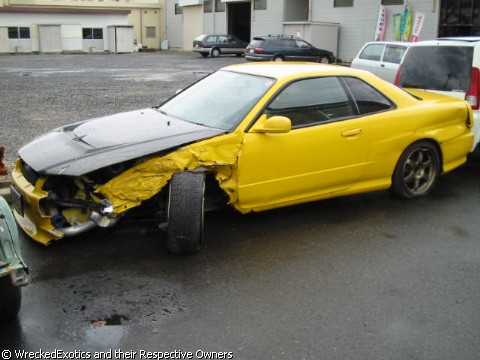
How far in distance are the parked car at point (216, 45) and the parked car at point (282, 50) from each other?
8420mm

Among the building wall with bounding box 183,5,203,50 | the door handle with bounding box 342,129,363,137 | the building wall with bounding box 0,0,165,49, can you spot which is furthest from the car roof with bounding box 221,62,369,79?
the building wall with bounding box 0,0,165,49

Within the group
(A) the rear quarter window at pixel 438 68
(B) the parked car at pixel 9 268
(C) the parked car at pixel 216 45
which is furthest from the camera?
(C) the parked car at pixel 216 45

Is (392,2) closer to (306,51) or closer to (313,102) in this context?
(306,51)

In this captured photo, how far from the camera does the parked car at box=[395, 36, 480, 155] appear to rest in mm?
6672

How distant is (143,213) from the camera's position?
4789 millimetres

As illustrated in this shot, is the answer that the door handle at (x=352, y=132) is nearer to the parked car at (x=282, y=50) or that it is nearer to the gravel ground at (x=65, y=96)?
the gravel ground at (x=65, y=96)

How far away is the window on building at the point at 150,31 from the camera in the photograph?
50125 millimetres

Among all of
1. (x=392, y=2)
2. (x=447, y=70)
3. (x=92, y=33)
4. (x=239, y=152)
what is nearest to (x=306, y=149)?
(x=239, y=152)

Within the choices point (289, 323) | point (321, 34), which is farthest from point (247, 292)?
A: point (321, 34)

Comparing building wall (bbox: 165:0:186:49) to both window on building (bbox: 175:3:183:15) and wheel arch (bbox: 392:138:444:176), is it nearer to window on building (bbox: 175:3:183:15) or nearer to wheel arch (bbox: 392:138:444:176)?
window on building (bbox: 175:3:183:15)

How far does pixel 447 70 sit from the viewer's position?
701 centimetres

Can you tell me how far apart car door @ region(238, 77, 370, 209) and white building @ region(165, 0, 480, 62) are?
19782 millimetres

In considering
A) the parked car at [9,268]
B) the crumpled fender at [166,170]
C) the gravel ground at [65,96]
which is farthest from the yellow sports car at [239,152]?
the gravel ground at [65,96]

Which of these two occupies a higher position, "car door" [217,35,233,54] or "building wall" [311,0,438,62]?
"building wall" [311,0,438,62]
